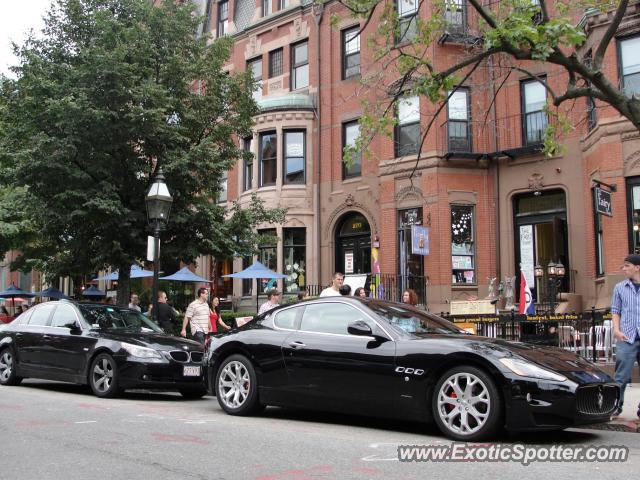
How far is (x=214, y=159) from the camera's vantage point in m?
17.1

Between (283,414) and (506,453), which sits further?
(283,414)

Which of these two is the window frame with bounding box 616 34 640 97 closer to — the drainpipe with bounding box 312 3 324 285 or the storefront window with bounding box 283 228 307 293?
the drainpipe with bounding box 312 3 324 285

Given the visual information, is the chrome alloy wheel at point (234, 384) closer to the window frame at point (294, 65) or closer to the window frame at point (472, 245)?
the window frame at point (472, 245)

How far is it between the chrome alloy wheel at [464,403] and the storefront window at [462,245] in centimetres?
1413

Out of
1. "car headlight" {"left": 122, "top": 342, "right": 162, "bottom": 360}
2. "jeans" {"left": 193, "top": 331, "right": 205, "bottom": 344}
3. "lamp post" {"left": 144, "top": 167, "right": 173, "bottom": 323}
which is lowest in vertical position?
"car headlight" {"left": 122, "top": 342, "right": 162, "bottom": 360}

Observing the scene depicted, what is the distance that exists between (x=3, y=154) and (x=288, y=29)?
1381 centimetres

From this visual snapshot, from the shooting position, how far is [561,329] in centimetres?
1445

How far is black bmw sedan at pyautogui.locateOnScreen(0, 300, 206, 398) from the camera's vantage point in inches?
415

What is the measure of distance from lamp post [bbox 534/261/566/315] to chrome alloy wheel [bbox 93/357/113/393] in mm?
10399

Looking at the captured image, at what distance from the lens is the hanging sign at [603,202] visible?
55.6 feet

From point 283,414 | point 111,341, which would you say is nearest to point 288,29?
point 111,341

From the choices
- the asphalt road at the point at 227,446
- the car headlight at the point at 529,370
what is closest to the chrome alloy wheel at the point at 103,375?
the asphalt road at the point at 227,446

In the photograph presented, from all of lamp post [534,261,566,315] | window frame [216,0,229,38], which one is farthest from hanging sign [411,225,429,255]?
window frame [216,0,229,38]

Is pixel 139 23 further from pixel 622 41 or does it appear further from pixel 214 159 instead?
pixel 622 41
